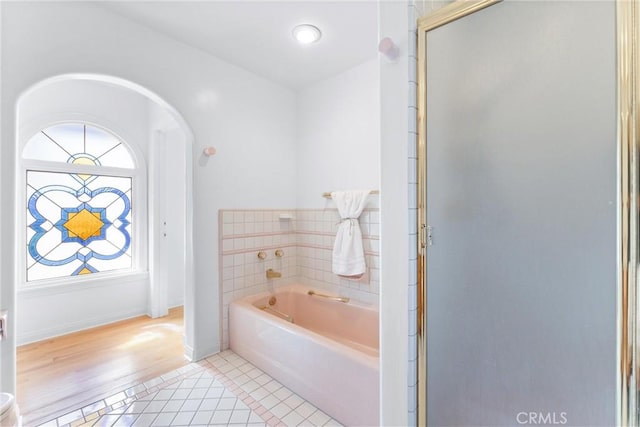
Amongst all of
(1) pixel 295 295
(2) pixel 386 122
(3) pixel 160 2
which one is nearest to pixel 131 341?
(1) pixel 295 295

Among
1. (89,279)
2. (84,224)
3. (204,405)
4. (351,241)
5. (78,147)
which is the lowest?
(204,405)

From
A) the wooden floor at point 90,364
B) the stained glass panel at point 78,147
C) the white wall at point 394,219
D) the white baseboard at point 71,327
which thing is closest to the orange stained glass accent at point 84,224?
the stained glass panel at point 78,147

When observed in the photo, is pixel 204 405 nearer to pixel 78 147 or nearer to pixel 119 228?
pixel 119 228

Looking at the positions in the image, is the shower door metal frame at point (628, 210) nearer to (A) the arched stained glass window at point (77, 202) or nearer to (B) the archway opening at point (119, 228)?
(B) the archway opening at point (119, 228)

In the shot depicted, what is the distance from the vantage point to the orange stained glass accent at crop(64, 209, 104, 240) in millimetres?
2768

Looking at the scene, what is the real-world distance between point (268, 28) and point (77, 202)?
8.44 ft

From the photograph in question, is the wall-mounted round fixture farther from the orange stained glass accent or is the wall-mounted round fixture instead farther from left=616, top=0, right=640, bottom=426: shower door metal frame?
the orange stained glass accent

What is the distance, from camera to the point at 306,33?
77.4 inches

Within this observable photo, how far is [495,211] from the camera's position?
0.88 metres

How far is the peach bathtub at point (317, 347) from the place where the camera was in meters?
1.49

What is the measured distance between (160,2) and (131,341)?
8.87 feet

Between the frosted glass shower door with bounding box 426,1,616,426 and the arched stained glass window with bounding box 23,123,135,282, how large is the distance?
334 cm

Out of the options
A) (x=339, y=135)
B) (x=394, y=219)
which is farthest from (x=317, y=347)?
(x=339, y=135)

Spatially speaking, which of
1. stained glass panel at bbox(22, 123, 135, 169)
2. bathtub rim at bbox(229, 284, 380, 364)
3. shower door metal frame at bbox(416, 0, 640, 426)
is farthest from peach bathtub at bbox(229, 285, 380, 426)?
stained glass panel at bbox(22, 123, 135, 169)
